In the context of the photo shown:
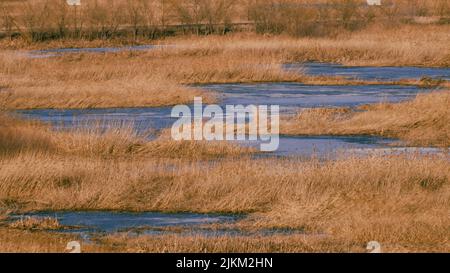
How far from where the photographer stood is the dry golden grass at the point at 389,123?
72.6ft

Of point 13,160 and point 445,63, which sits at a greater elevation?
point 13,160

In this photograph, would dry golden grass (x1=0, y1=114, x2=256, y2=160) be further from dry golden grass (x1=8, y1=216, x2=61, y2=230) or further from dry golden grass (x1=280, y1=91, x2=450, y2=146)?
dry golden grass (x1=8, y1=216, x2=61, y2=230)

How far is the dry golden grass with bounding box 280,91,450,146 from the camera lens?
2212 centimetres

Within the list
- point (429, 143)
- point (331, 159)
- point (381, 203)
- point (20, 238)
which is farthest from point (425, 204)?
point (429, 143)

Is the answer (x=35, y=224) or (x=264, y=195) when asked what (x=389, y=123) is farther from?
(x=35, y=224)

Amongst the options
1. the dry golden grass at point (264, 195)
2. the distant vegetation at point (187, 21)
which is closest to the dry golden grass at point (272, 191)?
the dry golden grass at point (264, 195)

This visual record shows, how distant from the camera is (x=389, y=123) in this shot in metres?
23.0

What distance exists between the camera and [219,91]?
32.2 meters

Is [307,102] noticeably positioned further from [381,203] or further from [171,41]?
[171,41]

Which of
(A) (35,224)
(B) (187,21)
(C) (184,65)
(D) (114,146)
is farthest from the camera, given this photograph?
(B) (187,21)

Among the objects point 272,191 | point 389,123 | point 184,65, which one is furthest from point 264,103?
point 272,191

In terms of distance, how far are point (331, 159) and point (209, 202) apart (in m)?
4.18

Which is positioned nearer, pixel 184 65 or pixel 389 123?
pixel 389 123

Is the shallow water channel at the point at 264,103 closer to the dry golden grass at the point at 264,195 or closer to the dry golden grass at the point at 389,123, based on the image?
the dry golden grass at the point at 264,195
